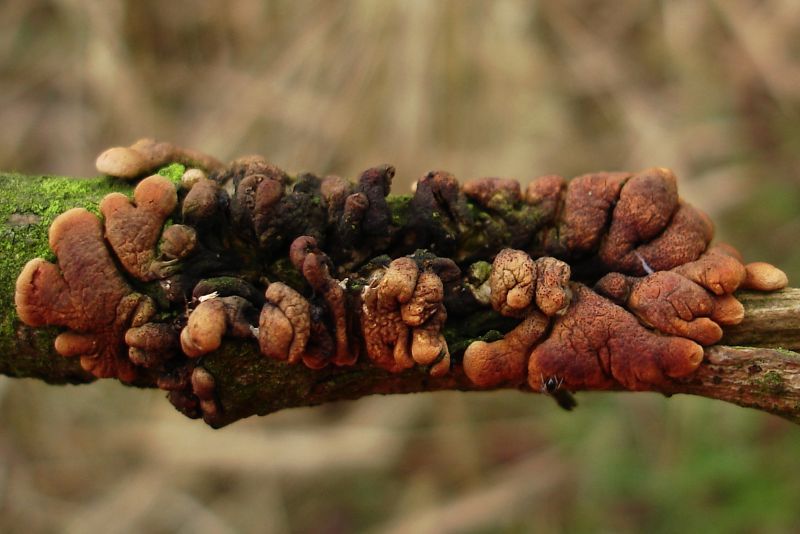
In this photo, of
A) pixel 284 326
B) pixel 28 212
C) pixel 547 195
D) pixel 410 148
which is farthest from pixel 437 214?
pixel 410 148

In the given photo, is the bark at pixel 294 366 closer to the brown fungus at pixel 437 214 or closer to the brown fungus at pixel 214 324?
the brown fungus at pixel 214 324

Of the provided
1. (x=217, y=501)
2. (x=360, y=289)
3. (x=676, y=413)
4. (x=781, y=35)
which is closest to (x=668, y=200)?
(x=360, y=289)

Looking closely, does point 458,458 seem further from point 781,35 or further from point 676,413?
point 781,35

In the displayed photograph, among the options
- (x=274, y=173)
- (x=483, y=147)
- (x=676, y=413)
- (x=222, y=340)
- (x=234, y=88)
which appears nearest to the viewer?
(x=222, y=340)

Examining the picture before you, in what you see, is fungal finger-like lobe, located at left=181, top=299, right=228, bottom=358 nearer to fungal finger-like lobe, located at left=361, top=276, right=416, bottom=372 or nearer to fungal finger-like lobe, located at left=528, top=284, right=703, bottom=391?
fungal finger-like lobe, located at left=361, top=276, right=416, bottom=372

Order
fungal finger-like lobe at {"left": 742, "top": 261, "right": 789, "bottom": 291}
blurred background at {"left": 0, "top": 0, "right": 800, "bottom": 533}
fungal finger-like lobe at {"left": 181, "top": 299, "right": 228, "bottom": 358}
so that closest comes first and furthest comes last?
fungal finger-like lobe at {"left": 181, "top": 299, "right": 228, "bottom": 358}, fungal finger-like lobe at {"left": 742, "top": 261, "right": 789, "bottom": 291}, blurred background at {"left": 0, "top": 0, "right": 800, "bottom": 533}

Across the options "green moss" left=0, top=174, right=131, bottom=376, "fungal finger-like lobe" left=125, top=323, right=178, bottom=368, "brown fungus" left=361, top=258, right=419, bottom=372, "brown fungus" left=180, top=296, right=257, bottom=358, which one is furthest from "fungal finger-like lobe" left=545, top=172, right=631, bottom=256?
"green moss" left=0, top=174, right=131, bottom=376
